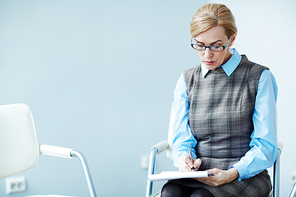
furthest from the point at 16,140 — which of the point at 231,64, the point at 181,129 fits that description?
the point at 231,64

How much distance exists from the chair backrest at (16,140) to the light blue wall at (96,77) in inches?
21.3

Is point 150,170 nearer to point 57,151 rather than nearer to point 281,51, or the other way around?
point 57,151

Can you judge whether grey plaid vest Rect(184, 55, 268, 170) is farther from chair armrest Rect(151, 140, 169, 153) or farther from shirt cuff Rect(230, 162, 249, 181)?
chair armrest Rect(151, 140, 169, 153)

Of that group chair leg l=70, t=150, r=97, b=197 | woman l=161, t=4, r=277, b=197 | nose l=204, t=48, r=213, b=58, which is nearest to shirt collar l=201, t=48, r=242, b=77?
woman l=161, t=4, r=277, b=197

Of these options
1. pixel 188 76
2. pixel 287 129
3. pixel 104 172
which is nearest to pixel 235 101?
pixel 188 76

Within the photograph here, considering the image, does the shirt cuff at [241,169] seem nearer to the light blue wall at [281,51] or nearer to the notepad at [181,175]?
the notepad at [181,175]

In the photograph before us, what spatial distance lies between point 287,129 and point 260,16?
759 millimetres

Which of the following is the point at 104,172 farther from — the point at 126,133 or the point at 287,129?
the point at 287,129

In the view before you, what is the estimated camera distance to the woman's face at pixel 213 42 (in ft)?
4.03

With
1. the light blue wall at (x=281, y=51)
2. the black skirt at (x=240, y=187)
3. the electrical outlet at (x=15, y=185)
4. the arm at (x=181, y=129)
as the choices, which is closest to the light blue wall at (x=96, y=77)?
the electrical outlet at (x=15, y=185)

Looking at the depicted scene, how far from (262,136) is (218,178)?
26 centimetres

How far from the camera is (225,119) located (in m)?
1.28

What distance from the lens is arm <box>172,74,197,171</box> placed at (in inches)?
53.3

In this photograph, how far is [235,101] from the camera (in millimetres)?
1276
